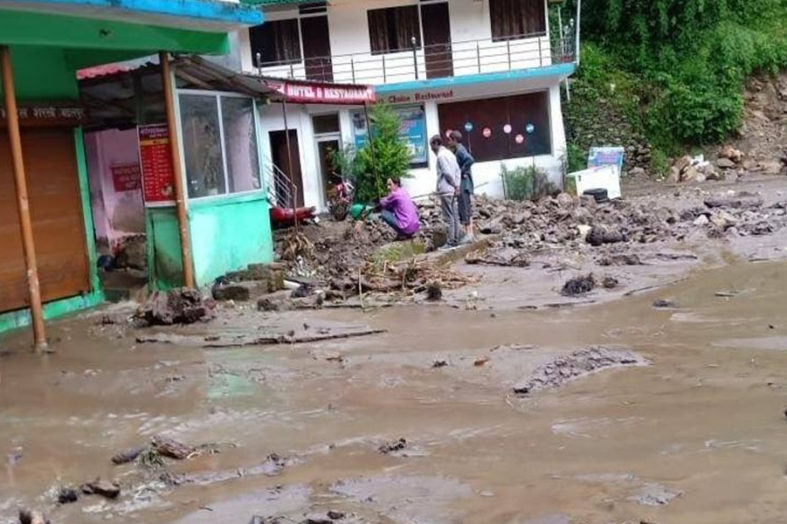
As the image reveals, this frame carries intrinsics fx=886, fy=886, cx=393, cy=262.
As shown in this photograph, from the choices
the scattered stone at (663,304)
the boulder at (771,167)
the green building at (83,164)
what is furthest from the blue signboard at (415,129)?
the scattered stone at (663,304)

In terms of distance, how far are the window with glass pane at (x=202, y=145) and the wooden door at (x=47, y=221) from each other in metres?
1.41

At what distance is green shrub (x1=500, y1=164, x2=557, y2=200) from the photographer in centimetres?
2609

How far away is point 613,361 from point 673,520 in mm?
3195

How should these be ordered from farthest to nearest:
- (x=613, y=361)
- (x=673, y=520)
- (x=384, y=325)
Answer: (x=384, y=325) → (x=613, y=361) → (x=673, y=520)

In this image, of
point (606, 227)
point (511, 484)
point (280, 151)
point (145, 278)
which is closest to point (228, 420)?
point (511, 484)

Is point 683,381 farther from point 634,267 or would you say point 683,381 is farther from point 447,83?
point 447,83

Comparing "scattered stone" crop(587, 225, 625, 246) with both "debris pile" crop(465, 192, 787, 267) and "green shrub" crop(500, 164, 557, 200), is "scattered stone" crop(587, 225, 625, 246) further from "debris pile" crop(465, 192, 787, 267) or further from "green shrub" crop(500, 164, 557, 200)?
"green shrub" crop(500, 164, 557, 200)

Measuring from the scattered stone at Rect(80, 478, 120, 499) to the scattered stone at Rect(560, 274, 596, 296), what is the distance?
22.4ft

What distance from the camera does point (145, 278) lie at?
1243 cm

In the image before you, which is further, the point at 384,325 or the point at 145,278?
the point at 145,278

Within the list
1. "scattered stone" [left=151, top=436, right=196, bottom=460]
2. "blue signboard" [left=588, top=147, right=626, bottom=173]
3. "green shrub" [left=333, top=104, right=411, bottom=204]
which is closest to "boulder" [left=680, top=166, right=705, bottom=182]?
"blue signboard" [left=588, top=147, right=626, bottom=173]

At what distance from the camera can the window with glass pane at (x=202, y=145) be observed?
11555mm

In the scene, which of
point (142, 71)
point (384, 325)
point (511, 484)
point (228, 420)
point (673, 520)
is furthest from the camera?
point (142, 71)

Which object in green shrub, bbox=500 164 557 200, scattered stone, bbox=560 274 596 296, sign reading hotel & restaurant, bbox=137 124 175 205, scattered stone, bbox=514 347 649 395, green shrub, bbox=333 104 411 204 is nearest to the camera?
scattered stone, bbox=514 347 649 395
